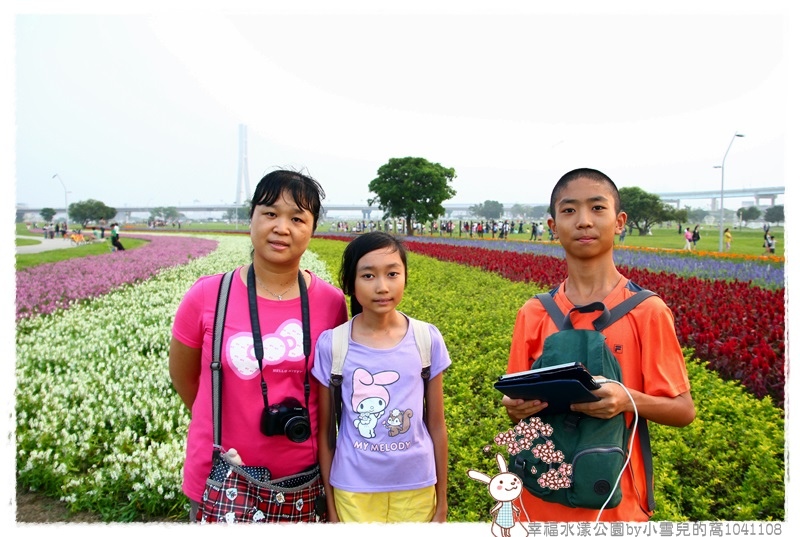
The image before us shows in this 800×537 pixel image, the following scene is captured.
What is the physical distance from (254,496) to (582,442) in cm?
106

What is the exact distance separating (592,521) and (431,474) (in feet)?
1.70

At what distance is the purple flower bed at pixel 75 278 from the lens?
289 inches

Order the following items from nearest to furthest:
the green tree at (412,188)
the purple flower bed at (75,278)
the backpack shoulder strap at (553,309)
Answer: the backpack shoulder strap at (553,309) < the purple flower bed at (75,278) < the green tree at (412,188)

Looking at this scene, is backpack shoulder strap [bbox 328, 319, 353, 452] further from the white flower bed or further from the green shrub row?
the white flower bed

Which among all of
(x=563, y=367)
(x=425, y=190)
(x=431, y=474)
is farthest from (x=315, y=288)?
(x=425, y=190)

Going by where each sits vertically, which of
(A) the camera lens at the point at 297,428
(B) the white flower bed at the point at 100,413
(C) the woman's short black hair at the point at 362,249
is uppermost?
(C) the woman's short black hair at the point at 362,249

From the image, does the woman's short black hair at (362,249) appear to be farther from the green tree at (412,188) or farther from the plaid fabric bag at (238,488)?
the green tree at (412,188)

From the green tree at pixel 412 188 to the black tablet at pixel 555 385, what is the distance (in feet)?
55.1

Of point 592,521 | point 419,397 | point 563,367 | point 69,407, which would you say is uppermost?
point 563,367

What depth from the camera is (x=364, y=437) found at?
5.88 feet

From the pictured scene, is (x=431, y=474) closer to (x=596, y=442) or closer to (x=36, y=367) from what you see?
(x=596, y=442)

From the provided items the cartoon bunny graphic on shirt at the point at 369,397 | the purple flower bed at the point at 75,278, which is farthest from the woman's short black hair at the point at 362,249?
the purple flower bed at the point at 75,278

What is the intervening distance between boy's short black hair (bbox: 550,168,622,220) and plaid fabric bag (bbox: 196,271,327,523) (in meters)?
0.92

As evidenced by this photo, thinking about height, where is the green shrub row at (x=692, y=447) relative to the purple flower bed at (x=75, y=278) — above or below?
below
